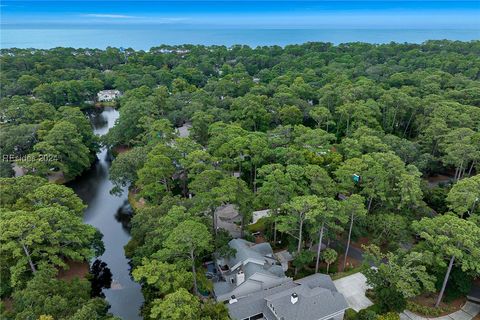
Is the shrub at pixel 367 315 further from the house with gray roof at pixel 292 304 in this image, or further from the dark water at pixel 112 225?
the dark water at pixel 112 225

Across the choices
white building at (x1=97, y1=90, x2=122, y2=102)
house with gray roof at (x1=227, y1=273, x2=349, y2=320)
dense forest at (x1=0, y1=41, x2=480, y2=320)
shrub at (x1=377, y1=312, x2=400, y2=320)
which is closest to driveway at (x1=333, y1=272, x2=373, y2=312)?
dense forest at (x1=0, y1=41, x2=480, y2=320)

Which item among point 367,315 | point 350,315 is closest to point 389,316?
point 367,315

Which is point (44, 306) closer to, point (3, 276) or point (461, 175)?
point (3, 276)

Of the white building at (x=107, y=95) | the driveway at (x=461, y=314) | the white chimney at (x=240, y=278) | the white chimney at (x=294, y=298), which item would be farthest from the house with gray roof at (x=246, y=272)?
the white building at (x=107, y=95)

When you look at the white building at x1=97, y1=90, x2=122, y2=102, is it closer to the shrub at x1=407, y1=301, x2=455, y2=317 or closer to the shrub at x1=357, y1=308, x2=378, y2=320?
the shrub at x1=357, y1=308, x2=378, y2=320

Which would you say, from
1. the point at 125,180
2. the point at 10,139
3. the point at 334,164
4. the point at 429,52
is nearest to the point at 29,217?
the point at 125,180

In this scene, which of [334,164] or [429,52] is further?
[429,52]
